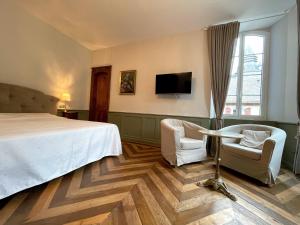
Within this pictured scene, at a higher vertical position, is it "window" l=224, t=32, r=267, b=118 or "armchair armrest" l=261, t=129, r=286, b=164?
"window" l=224, t=32, r=267, b=118

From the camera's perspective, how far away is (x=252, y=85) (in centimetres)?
361

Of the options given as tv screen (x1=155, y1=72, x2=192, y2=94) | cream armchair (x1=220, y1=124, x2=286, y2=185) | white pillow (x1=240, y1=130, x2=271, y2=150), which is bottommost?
cream armchair (x1=220, y1=124, x2=286, y2=185)

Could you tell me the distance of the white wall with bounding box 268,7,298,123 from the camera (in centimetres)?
288

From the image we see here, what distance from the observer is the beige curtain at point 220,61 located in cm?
336

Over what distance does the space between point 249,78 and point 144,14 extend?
106 inches

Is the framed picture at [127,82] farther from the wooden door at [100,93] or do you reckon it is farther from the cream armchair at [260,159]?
Result: the cream armchair at [260,159]

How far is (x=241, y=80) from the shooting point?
12.1ft

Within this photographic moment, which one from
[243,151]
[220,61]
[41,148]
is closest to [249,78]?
[220,61]

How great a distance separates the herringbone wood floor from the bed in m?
0.19

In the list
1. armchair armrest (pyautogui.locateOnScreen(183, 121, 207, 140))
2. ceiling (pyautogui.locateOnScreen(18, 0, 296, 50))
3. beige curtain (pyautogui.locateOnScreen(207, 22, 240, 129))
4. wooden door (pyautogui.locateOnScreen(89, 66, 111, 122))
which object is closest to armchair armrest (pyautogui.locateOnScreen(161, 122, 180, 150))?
armchair armrest (pyautogui.locateOnScreen(183, 121, 207, 140))

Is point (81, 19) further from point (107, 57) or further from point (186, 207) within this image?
point (186, 207)

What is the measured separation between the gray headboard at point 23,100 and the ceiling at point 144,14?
5.65 feet

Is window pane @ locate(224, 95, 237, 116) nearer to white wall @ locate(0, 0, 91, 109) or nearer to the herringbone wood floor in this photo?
the herringbone wood floor

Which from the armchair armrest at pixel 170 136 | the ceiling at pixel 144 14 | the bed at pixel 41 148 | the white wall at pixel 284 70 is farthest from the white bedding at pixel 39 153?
the white wall at pixel 284 70
